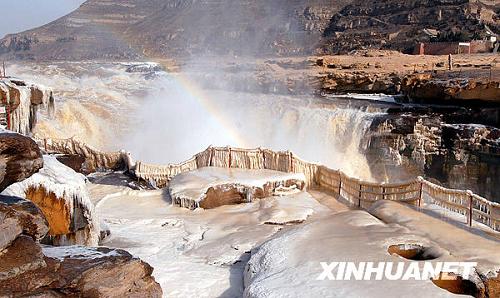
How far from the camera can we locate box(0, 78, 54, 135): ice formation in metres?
14.5

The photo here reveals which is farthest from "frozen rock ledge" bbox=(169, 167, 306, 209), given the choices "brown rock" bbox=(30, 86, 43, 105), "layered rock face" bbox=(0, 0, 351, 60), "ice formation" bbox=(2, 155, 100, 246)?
"layered rock face" bbox=(0, 0, 351, 60)

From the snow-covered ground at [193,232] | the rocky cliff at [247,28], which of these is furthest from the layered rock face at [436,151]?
the rocky cliff at [247,28]

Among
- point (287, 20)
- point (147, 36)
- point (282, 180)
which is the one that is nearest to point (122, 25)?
point (147, 36)

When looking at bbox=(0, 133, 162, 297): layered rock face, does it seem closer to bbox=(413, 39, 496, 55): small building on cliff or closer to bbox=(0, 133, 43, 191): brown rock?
bbox=(0, 133, 43, 191): brown rock

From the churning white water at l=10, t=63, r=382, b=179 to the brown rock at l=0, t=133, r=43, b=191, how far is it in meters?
13.1

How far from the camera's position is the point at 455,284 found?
6340 mm

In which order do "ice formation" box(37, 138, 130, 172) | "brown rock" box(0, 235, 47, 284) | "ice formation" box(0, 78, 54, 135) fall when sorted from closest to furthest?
1. "brown rock" box(0, 235, 47, 284)
2. "ice formation" box(0, 78, 54, 135)
3. "ice formation" box(37, 138, 130, 172)

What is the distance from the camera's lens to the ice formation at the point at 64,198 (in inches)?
313

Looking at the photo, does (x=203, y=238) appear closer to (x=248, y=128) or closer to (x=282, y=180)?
(x=282, y=180)

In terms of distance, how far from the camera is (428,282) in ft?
20.4

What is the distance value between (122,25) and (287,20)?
62.8m

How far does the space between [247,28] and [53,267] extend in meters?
94.6

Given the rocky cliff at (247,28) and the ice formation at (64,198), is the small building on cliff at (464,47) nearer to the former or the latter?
the rocky cliff at (247,28)

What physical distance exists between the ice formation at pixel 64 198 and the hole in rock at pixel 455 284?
18.0 feet
